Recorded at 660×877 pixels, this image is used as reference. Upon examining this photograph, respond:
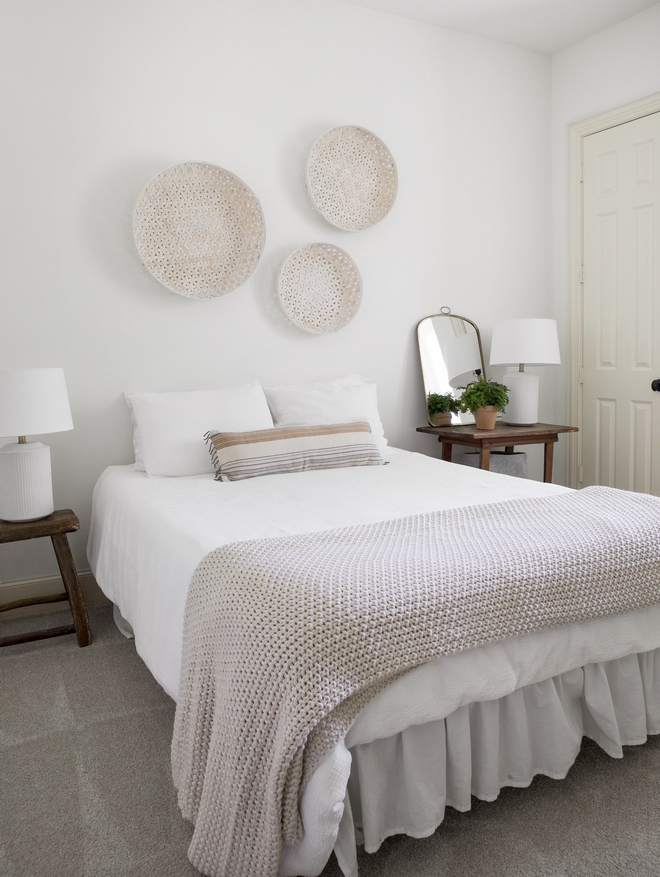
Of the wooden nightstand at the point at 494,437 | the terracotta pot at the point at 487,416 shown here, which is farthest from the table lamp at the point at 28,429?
the terracotta pot at the point at 487,416

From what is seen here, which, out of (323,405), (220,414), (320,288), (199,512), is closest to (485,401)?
(323,405)

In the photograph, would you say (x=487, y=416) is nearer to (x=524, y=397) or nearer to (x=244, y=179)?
(x=524, y=397)

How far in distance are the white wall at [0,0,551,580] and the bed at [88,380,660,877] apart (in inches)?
35.6

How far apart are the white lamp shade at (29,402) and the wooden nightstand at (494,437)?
1910 millimetres

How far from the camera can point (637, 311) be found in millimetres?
3645

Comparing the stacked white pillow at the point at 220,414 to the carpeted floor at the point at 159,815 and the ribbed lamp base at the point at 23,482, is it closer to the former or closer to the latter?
the ribbed lamp base at the point at 23,482

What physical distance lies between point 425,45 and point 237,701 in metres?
3.50

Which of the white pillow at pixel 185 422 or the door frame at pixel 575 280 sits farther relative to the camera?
the door frame at pixel 575 280

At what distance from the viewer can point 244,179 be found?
319 centimetres

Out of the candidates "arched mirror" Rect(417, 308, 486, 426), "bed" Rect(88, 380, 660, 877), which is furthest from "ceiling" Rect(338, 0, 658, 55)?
"bed" Rect(88, 380, 660, 877)

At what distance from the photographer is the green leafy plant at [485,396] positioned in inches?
137

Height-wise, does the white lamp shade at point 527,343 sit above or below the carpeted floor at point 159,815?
above

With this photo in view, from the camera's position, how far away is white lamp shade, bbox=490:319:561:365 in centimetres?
359

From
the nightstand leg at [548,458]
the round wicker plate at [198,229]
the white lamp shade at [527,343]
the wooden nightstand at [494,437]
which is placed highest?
the round wicker plate at [198,229]
